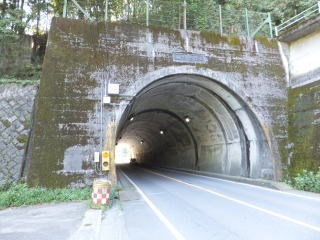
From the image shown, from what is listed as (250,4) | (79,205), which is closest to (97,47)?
(79,205)

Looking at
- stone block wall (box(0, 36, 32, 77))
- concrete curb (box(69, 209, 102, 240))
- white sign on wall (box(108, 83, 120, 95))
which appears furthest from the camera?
stone block wall (box(0, 36, 32, 77))

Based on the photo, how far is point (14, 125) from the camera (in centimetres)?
1077

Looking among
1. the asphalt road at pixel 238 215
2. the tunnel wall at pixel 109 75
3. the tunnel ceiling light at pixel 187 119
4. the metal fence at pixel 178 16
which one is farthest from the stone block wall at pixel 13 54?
the tunnel ceiling light at pixel 187 119

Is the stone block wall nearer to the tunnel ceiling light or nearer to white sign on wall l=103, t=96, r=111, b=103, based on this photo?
white sign on wall l=103, t=96, r=111, b=103

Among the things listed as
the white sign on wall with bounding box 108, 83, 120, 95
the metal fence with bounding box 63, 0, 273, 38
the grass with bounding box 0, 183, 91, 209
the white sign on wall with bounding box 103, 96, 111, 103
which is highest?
the metal fence with bounding box 63, 0, 273, 38

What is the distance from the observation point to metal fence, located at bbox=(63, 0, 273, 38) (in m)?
13.0

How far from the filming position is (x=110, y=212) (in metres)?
7.15

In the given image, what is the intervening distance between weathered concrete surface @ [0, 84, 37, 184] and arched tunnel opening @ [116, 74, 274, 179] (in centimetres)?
363

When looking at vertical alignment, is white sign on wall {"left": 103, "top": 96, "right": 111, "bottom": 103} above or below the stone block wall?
below

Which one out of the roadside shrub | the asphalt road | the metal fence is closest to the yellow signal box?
the asphalt road

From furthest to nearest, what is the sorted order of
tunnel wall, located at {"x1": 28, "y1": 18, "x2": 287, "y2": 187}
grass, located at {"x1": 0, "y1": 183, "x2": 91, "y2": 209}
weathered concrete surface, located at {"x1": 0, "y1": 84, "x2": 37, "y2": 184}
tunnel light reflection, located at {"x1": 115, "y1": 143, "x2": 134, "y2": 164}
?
tunnel light reflection, located at {"x1": 115, "y1": 143, "x2": 134, "y2": 164} < weathered concrete surface, located at {"x1": 0, "y1": 84, "x2": 37, "y2": 184} < tunnel wall, located at {"x1": 28, "y1": 18, "x2": 287, "y2": 187} < grass, located at {"x1": 0, "y1": 183, "x2": 91, "y2": 209}

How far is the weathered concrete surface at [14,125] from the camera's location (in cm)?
1014

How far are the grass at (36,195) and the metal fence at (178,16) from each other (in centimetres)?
753

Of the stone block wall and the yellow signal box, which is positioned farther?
the stone block wall
